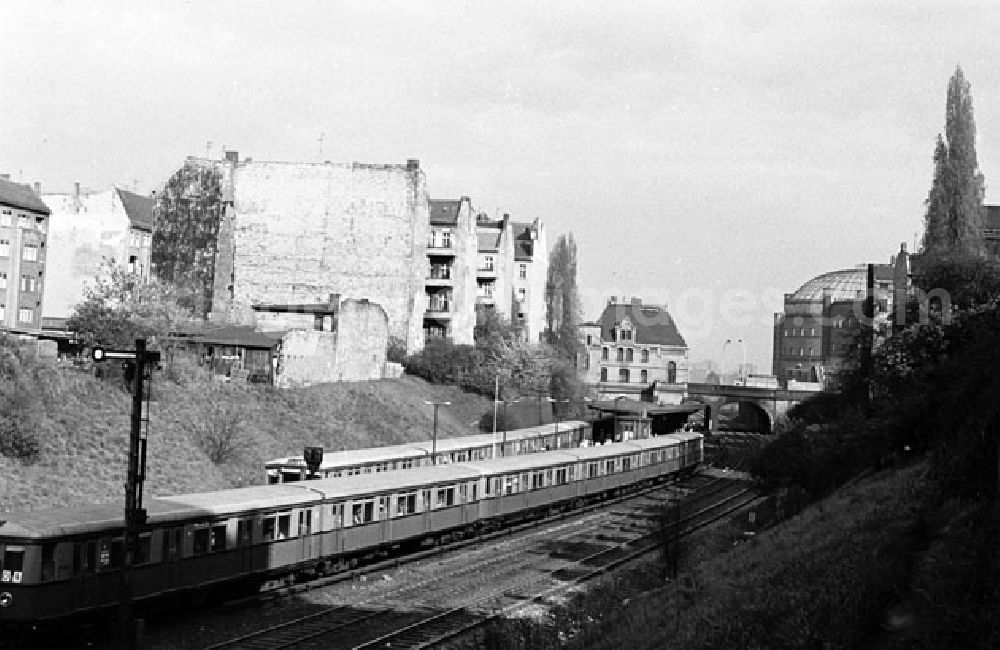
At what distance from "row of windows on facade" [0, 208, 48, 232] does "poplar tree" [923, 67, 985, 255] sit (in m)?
51.6

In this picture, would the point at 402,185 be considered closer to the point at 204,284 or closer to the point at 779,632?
the point at 204,284

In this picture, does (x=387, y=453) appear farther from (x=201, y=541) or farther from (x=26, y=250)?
(x=26, y=250)

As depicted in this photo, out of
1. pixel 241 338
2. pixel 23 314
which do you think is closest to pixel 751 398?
pixel 241 338

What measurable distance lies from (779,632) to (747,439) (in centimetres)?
8543

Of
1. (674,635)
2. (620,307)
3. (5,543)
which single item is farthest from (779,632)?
(620,307)

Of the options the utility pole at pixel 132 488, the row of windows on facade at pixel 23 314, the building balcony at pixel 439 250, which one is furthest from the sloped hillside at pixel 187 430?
the row of windows on facade at pixel 23 314

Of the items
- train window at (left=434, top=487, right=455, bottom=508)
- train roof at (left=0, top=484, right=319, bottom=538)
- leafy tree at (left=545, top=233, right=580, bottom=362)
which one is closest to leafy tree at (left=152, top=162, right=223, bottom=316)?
leafy tree at (left=545, top=233, right=580, bottom=362)

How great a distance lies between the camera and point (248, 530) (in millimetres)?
27062

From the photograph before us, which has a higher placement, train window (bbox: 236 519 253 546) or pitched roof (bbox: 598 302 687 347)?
pitched roof (bbox: 598 302 687 347)

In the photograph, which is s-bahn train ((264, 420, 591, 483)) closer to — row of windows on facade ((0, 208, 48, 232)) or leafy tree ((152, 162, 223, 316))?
leafy tree ((152, 162, 223, 316))

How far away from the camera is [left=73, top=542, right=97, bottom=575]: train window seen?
70.8 feet

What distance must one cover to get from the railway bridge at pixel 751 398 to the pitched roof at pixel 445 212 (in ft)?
120

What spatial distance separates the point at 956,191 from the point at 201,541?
53.0 metres

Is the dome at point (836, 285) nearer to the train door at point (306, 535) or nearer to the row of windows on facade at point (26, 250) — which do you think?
the row of windows on facade at point (26, 250)
